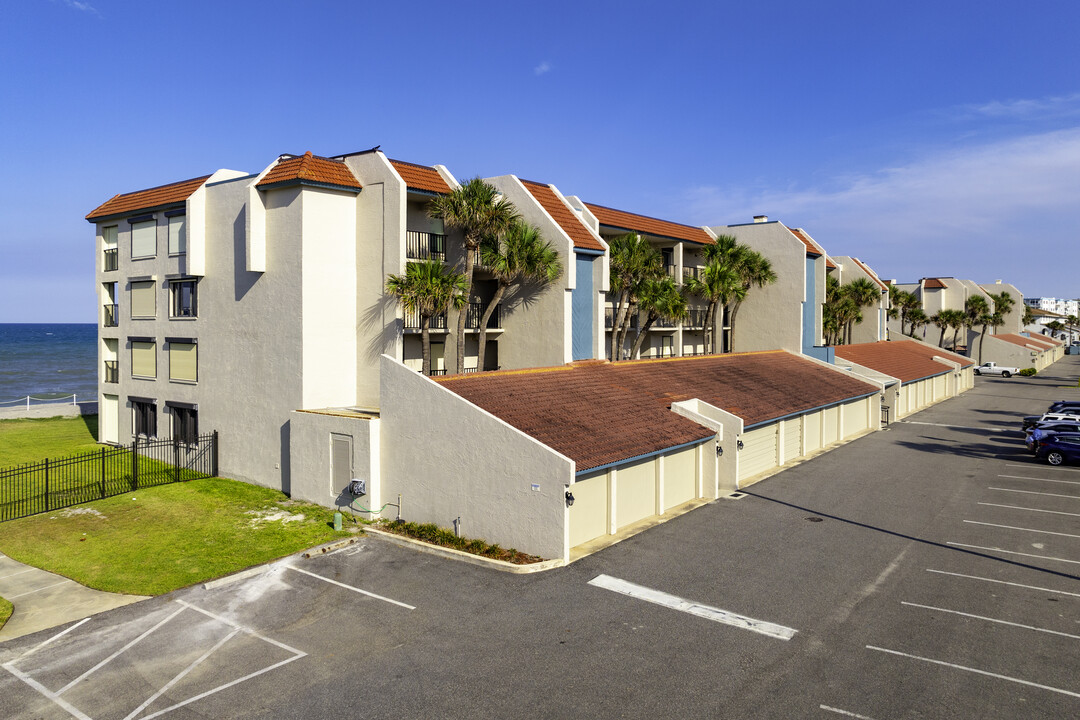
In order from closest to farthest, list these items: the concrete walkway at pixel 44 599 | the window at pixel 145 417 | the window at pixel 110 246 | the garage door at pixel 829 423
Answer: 1. the concrete walkway at pixel 44 599
2. the window at pixel 145 417
3. the window at pixel 110 246
4. the garage door at pixel 829 423

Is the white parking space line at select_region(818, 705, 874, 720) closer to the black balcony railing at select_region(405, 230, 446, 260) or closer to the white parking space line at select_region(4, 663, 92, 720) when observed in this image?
the white parking space line at select_region(4, 663, 92, 720)

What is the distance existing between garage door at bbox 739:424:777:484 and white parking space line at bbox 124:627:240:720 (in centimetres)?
1934

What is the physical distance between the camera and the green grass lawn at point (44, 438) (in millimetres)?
32000

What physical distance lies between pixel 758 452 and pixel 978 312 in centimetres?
7621

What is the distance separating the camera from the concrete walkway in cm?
1489

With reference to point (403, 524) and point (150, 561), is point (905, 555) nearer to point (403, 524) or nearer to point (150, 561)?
point (403, 524)

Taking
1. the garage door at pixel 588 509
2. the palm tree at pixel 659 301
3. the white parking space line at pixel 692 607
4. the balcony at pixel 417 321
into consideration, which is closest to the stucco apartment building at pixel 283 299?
the balcony at pixel 417 321

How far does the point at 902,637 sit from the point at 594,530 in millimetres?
8356

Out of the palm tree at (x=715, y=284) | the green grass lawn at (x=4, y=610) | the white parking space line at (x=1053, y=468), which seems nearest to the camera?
the green grass lawn at (x=4, y=610)

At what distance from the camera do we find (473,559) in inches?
710

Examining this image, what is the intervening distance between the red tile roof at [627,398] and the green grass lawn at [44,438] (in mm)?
23053

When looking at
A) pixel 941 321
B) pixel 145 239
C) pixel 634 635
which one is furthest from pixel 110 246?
pixel 941 321

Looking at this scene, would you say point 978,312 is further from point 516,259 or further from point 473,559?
point 473,559

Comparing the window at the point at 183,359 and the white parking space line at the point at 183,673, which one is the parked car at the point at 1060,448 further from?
the window at the point at 183,359
